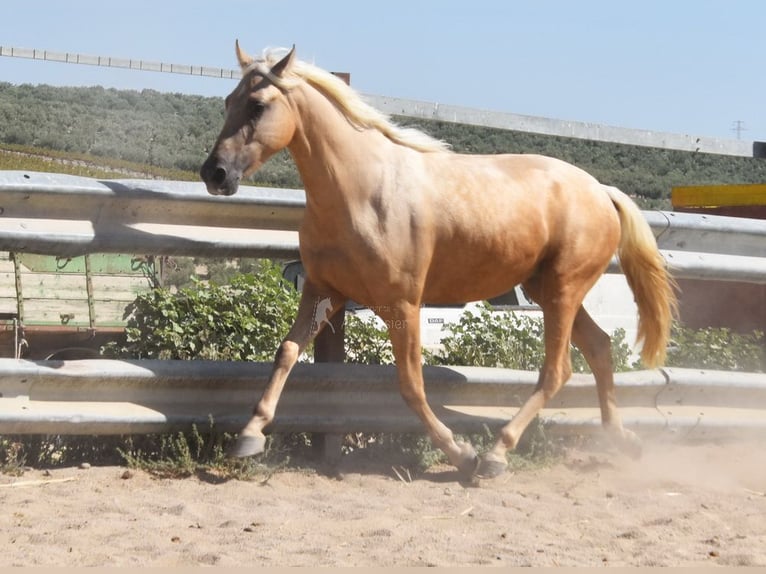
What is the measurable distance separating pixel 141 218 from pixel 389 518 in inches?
79.7

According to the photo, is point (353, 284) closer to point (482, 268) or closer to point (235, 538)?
point (482, 268)

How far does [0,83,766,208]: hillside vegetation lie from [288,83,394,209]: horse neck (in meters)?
16.5

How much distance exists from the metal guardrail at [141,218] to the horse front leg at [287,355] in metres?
0.46

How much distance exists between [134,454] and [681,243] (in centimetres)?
357

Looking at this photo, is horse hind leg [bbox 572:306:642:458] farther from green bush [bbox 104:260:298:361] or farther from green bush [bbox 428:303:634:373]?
green bush [bbox 104:260:298:361]

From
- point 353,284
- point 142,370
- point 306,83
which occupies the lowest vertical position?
point 142,370

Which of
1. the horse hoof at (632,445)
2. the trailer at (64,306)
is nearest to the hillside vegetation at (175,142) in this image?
the trailer at (64,306)

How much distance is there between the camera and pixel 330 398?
18.0 ft

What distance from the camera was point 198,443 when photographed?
5.15m

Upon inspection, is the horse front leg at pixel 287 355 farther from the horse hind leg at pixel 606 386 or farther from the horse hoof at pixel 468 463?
the horse hind leg at pixel 606 386

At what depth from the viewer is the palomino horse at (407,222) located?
16.2 ft

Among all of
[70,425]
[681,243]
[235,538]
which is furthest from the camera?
[681,243]

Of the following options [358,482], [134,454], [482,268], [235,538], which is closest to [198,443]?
[134,454]

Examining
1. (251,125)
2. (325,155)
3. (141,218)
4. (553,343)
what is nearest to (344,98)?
(325,155)
